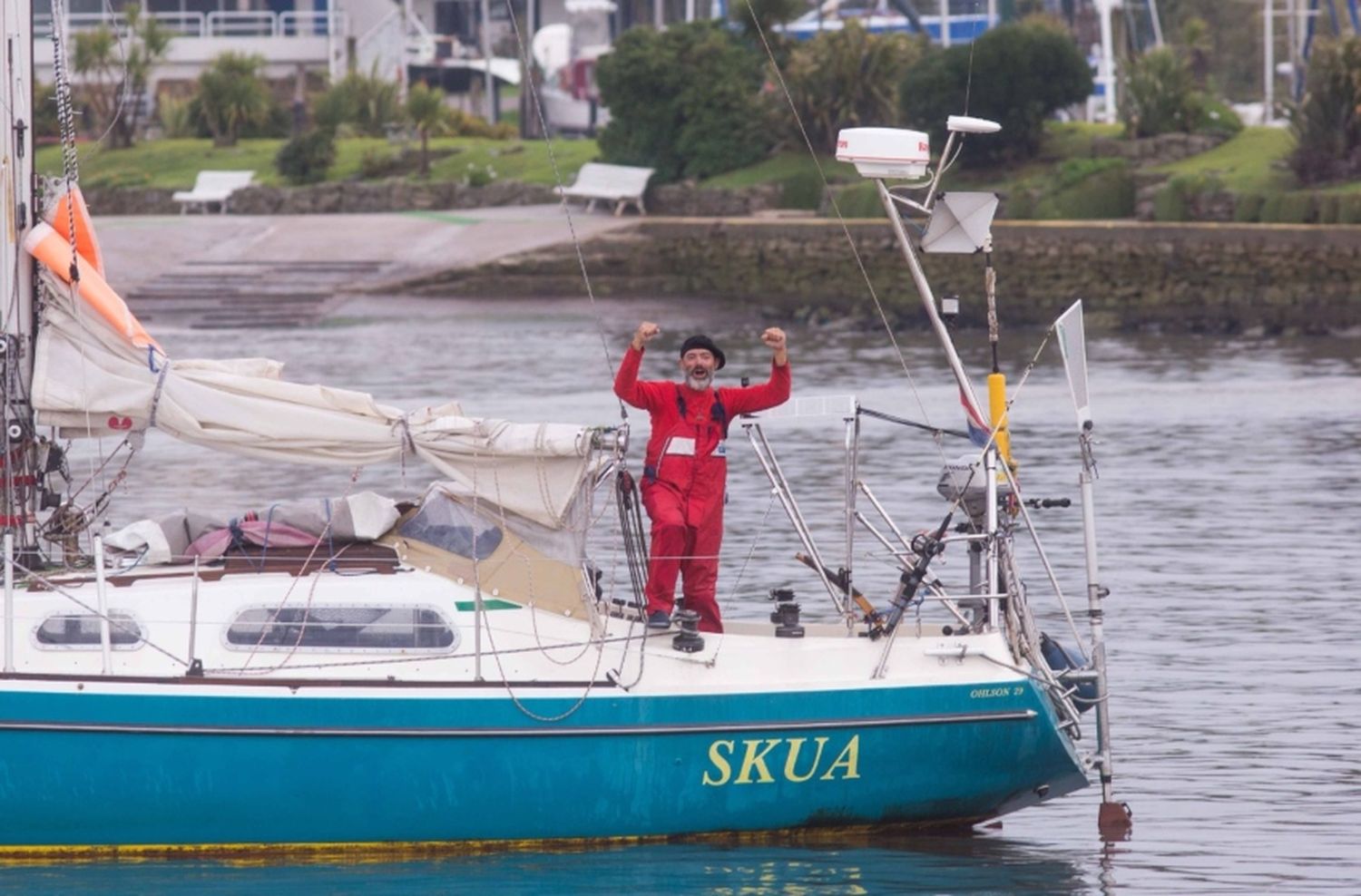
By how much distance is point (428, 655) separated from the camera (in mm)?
10242

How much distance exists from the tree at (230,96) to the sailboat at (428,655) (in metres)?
43.2

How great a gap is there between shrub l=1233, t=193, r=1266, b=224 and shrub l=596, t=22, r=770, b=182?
9918 mm

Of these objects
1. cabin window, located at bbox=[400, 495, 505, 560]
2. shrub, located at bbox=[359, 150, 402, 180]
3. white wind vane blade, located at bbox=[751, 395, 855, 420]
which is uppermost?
shrub, located at bbox=[359, 150, 402, 180]

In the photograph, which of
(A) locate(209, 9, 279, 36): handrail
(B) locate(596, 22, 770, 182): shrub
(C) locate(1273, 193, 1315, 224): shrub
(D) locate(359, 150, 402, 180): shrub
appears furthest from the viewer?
(A) locate(209, 9, 279, 36): handrail

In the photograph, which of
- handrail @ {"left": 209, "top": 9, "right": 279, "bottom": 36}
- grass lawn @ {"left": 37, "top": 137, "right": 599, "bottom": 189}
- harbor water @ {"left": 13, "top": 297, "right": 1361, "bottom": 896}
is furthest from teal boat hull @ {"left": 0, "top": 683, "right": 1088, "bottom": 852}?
handrail @ {"left": 209, "top": 9, "right": 279, "bottom": 36}

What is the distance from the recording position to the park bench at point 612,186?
4475 cm

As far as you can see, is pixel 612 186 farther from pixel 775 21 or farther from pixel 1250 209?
pixel 1250 209

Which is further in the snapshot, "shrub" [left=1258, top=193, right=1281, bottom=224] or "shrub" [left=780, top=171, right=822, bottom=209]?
"shrub" [left=780, top=171, right=822, bottom=209]

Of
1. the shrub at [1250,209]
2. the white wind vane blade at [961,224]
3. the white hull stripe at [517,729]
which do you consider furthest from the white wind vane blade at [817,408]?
the shrub at [1250,209]

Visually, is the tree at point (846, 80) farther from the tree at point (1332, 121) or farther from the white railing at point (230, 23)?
the white railing at point (230, 23)

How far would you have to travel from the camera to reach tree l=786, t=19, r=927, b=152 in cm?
4403

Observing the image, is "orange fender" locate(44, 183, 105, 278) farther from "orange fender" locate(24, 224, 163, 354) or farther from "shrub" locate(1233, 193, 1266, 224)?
"shrub" locate(1233, 193, 1266, 224)

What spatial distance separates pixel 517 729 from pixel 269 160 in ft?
138

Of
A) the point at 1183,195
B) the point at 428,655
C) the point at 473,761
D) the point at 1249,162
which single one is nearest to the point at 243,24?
the point at 1249,162
